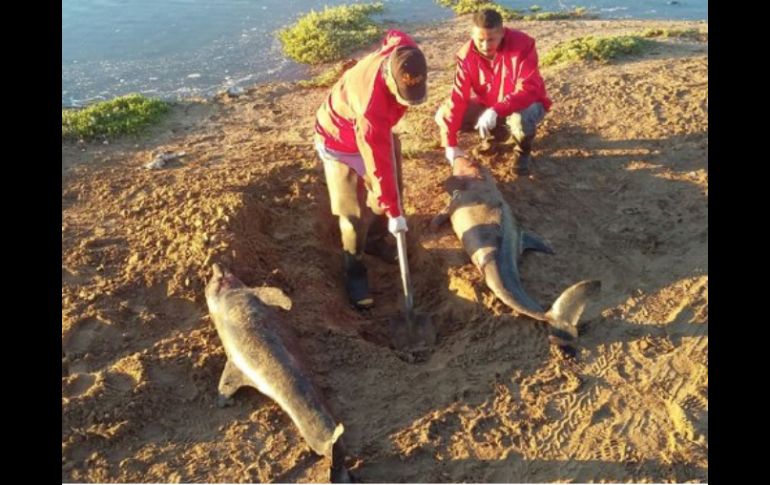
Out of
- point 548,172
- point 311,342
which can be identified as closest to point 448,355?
point 311,342

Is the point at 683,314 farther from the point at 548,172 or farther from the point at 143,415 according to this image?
the point at 143,415

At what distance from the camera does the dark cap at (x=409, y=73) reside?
4254mm

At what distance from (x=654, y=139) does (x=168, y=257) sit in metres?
4.96

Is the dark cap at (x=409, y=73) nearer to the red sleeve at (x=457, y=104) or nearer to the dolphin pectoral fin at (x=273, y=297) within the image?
the dolphin pectoral fin at (x=273, y=297)

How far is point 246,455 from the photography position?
4.07 m

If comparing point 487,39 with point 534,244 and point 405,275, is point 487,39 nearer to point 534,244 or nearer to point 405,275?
point 534,244

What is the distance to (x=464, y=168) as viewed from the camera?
6.35m

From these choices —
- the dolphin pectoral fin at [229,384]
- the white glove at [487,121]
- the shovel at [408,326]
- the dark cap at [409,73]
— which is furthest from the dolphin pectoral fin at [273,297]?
the white glove at [487,121]

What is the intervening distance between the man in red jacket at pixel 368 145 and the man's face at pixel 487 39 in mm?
1419

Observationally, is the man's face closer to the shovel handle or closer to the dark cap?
the dark cap

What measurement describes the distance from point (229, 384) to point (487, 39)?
3834 millimetres

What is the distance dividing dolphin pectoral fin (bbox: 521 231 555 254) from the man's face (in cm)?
184

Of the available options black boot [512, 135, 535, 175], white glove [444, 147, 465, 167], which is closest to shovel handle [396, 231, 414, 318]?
white glove [444, 147, 465, 167]

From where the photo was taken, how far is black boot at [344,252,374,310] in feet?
Answer: 18.0
